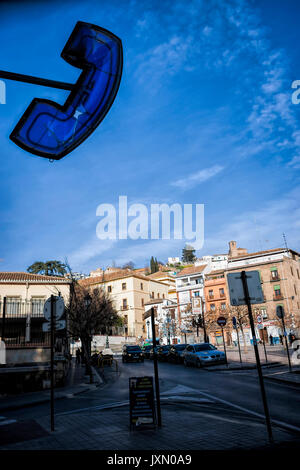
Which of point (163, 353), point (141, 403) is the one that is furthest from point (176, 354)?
point (141, 403)

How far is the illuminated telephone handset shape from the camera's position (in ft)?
10.6

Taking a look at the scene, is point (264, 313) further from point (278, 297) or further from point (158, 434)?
point (158, 434)

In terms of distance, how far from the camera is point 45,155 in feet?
11.7

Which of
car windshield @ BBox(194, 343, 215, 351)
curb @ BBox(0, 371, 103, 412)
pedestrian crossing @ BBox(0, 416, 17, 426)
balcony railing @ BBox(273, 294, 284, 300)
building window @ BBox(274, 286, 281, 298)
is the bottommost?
curb @ BBox(0, 371, 103, 412)

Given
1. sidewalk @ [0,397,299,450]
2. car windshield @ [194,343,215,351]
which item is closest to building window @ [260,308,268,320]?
car windshield @ [194,343,215,351]

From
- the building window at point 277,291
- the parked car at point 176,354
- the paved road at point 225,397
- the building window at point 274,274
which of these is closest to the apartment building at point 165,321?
the building window at point 277,291

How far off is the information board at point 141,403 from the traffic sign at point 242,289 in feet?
8.19

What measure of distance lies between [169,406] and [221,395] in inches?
100

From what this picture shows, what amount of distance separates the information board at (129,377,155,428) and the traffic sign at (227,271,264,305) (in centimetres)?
250

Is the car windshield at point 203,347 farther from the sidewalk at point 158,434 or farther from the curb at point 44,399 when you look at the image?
the sidewalk at point 158,434

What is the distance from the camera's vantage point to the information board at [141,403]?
6.89 m

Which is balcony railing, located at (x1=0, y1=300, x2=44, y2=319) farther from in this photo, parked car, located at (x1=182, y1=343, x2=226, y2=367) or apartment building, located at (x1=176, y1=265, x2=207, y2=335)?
apartment building, located at (x1=176, y1=265, x2=207, y2=335)

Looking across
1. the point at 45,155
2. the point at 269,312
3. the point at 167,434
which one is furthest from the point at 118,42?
the point at 269,312
